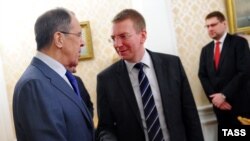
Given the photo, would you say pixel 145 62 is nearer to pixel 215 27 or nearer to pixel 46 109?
pixel 46 109

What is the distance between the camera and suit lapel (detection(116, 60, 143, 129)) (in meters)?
1.89

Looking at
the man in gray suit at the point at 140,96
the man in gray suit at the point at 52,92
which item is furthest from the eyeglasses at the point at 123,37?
the man in gray suit at the point at 52,92

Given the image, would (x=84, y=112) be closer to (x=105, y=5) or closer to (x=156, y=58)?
(x=156, y=58)

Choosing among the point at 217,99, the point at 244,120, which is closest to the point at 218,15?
the point at 217,99

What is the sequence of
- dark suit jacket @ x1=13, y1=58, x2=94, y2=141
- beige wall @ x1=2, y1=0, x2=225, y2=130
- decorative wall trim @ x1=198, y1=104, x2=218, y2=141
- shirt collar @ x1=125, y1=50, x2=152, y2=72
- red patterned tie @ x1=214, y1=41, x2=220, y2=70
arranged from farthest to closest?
beige wall @ x1=2, y1=0, x2=225, y2=130, decorative wall trim @ x1=198, y1=104, x2=218, y2=141, red patterned tie @ x1=214, y1=41, x2=220, y2=70, shirt collar @ x1=125, y1=50, x2=152, y2=72, dark suit jacket @ x1=13, y1=58, x2=94, y2=141

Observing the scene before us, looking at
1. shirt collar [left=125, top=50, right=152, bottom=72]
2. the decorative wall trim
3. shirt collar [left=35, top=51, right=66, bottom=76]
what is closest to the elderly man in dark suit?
the decorative wall trim

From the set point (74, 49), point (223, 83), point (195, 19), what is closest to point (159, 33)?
point (195, 19)

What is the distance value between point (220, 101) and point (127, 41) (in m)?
1.57

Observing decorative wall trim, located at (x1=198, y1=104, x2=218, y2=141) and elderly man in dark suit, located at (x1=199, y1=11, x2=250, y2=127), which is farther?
decorative wall trim, located at (x1=198, y1=104, x2=218, y2=141)

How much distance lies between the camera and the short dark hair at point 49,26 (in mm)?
1416

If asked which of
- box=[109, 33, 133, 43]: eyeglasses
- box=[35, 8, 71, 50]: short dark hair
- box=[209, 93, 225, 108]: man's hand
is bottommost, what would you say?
box=[209, 93, 225, 108]: man's hand

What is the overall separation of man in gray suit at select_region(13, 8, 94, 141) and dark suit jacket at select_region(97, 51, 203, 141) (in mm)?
434

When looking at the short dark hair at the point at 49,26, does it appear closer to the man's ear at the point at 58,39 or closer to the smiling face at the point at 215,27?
the man's ear at the point at 58,39

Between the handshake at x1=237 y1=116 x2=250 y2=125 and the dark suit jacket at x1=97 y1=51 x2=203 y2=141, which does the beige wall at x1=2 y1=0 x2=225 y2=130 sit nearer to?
the handshake at x1=237 y1=116 x2=250 y2=125
